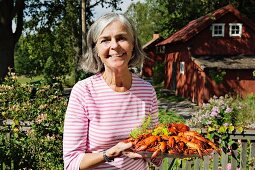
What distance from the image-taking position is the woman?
2178 millimetres

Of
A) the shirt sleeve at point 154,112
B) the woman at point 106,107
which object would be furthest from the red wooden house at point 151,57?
the woman at point 106,107

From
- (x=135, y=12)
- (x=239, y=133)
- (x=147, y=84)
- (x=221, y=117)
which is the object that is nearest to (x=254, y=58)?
(x=221, y=117)

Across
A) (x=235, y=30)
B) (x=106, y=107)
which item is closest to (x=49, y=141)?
(x=106, y=107)

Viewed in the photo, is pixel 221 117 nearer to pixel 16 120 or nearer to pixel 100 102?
pixel 16 120

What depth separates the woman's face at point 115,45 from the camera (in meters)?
2.26

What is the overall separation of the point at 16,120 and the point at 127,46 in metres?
4.70

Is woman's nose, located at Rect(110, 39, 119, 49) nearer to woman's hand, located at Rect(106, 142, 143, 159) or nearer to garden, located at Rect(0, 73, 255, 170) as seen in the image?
woman's hand, located at Rect(106, 142, 143, 159)

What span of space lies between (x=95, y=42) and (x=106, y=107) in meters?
0.43

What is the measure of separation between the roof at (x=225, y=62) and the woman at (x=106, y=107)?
867 inches

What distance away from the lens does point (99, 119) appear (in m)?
2.25

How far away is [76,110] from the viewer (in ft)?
7.23

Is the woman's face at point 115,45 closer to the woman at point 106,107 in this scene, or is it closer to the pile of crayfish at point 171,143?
the woman at point 106,107

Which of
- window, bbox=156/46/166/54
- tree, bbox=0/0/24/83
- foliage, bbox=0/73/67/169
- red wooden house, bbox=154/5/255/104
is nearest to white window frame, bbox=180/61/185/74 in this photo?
red wooden house, bbox=154/5/255/104

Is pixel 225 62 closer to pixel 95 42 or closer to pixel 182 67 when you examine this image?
pixel 182 67
